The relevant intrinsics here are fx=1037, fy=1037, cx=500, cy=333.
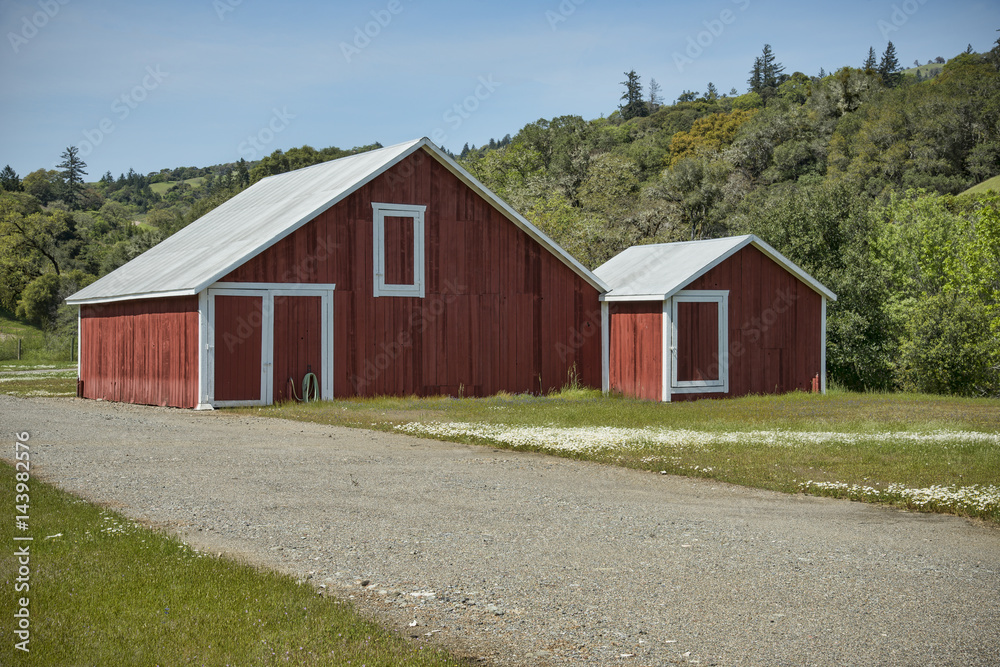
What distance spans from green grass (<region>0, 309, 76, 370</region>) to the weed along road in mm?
41018

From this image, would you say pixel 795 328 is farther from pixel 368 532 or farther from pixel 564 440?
pixel 368 532

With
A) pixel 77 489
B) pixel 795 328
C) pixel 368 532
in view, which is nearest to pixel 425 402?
pixel 795 328

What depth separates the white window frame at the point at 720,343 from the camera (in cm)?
2922

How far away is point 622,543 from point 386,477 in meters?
4.73

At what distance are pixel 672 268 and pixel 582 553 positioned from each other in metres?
23.2

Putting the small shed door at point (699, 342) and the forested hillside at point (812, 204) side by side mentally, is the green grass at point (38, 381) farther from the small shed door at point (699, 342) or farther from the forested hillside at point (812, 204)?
the forested hillside at point (812, 204)

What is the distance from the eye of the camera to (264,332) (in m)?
25.6

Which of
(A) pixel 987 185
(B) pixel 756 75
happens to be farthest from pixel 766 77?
(A) pixel 987 185

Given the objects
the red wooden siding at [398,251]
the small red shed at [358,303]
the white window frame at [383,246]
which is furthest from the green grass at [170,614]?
the red wooden siding at [398,251]

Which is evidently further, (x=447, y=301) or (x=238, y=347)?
(x=447, y=301)

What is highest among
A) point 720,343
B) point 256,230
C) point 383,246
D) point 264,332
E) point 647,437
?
point 256,230

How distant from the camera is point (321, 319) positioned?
86.9 ft

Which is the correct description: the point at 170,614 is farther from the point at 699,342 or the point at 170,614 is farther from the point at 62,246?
the point at 62,246

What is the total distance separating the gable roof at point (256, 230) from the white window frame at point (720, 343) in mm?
2607
